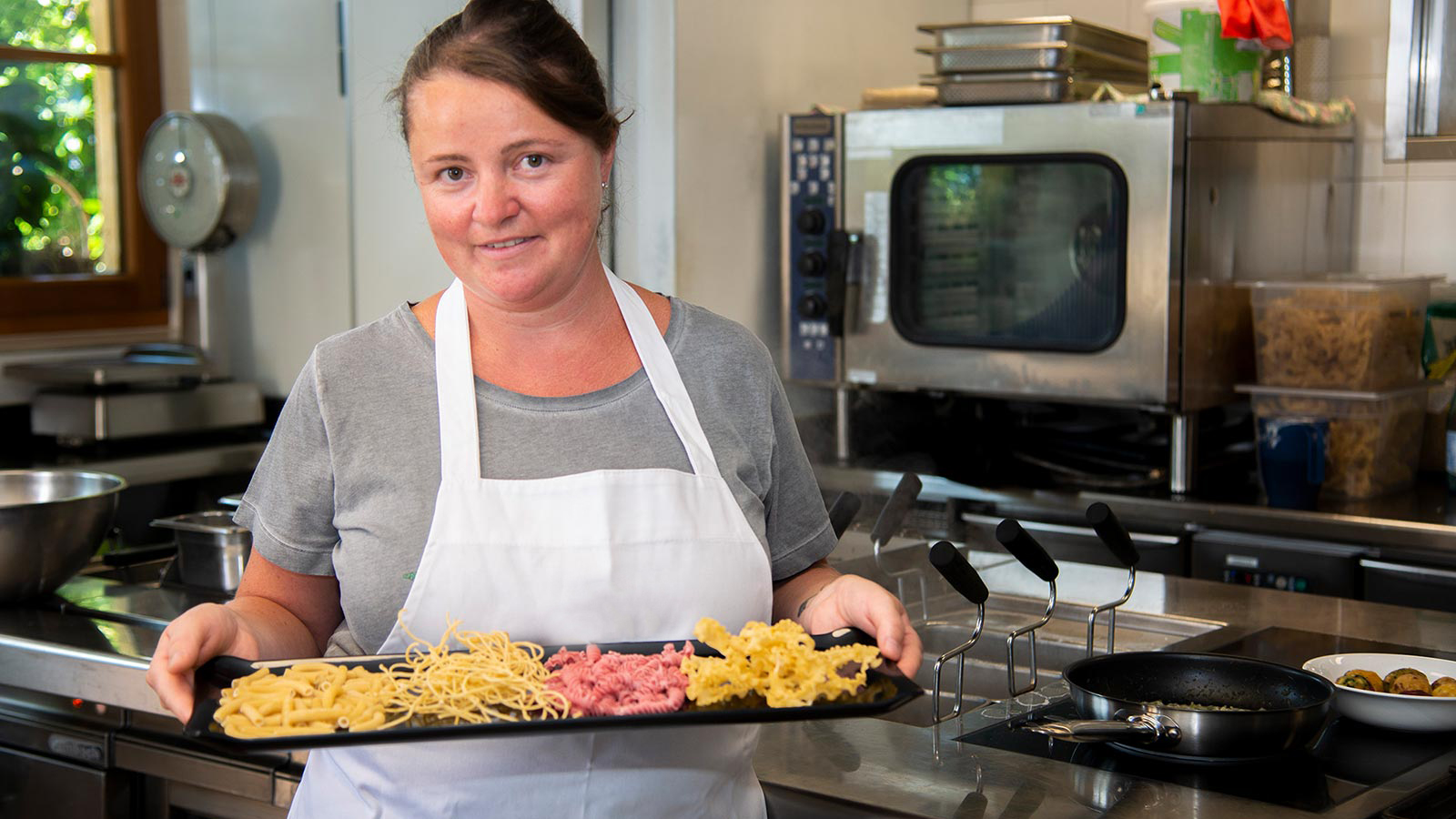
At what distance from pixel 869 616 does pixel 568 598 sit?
0.28 m

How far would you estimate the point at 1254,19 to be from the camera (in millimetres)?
2945

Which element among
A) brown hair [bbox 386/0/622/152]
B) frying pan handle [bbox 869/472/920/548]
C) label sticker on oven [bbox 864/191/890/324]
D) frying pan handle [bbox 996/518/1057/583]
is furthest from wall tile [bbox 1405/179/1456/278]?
brown hair [bbox 386/0/622/152]

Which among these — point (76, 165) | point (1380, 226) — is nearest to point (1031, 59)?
point (1380, 226)

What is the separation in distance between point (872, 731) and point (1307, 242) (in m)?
2.20

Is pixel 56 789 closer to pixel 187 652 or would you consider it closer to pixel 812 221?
pixel 187 652

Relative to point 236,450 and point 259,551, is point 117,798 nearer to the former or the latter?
point 259,551

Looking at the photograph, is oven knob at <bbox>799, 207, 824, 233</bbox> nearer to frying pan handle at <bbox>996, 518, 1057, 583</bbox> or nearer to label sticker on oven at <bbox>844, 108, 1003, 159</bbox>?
label sticker on oven at <bbox>844, 108, 1003, 159</bbox>

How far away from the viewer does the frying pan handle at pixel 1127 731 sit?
140cm

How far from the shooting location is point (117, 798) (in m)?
1.98

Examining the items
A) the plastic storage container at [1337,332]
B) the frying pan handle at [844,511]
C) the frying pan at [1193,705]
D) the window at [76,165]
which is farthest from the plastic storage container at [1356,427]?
the window at [76,165]

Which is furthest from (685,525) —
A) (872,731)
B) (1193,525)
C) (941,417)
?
(941,417)

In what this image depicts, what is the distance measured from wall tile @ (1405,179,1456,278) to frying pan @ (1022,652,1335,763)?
209 centimetres

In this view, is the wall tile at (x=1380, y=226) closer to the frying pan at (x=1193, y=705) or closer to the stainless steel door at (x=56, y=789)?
the frying pan at (x=1193, y=705)

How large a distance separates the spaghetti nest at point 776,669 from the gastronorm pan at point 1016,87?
6.67 ft
